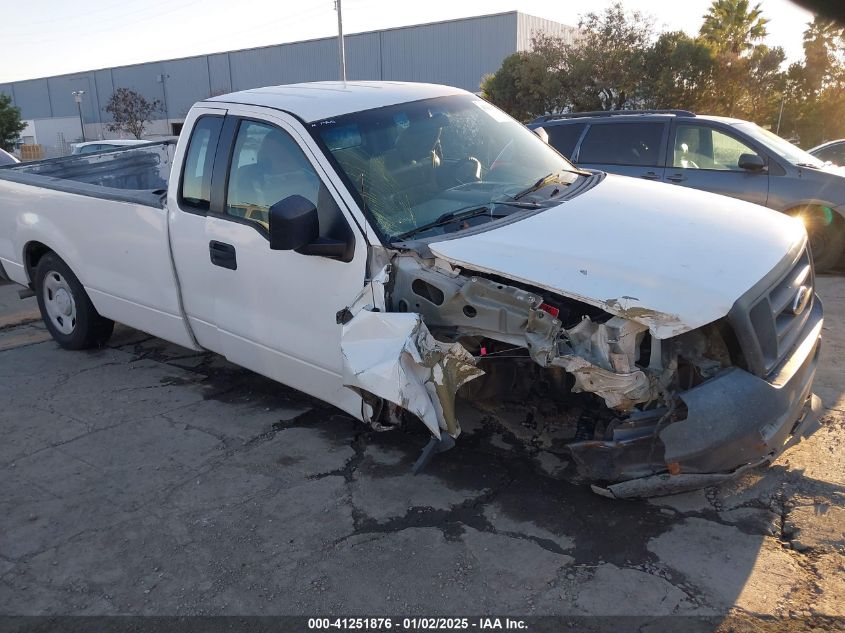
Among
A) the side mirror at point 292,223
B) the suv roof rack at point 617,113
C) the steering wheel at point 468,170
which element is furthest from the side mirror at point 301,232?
the suv roof rack at point 617,113

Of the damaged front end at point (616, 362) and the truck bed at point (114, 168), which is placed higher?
the truck bed at point (114, 168)

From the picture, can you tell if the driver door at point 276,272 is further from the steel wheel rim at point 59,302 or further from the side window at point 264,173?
the steel wheel rim at point 59,302

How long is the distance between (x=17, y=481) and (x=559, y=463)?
3.09 metres

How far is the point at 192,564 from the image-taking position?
3.19 metres

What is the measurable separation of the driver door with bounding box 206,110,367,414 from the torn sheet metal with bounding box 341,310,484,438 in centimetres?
41

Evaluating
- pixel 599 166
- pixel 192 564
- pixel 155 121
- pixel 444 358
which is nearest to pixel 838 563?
pixel 444 358

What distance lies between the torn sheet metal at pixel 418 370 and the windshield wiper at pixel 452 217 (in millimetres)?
511

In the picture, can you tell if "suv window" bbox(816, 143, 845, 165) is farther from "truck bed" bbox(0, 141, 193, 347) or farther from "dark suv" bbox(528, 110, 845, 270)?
"truck bed" bbox(0, 141, 193, 347)

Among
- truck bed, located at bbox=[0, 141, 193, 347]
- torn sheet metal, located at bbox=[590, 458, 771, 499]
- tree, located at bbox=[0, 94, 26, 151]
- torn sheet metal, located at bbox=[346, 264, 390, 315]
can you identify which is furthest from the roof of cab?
→ tree, located at bbox=[0, 94, 26, 151]

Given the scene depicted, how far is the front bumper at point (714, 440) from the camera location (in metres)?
2.96

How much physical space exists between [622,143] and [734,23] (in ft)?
77.4

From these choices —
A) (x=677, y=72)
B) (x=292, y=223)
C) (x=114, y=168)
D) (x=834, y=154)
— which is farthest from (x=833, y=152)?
(x=292, y=223)

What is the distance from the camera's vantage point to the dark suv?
304 inches

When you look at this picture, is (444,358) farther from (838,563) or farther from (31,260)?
(31,260)
